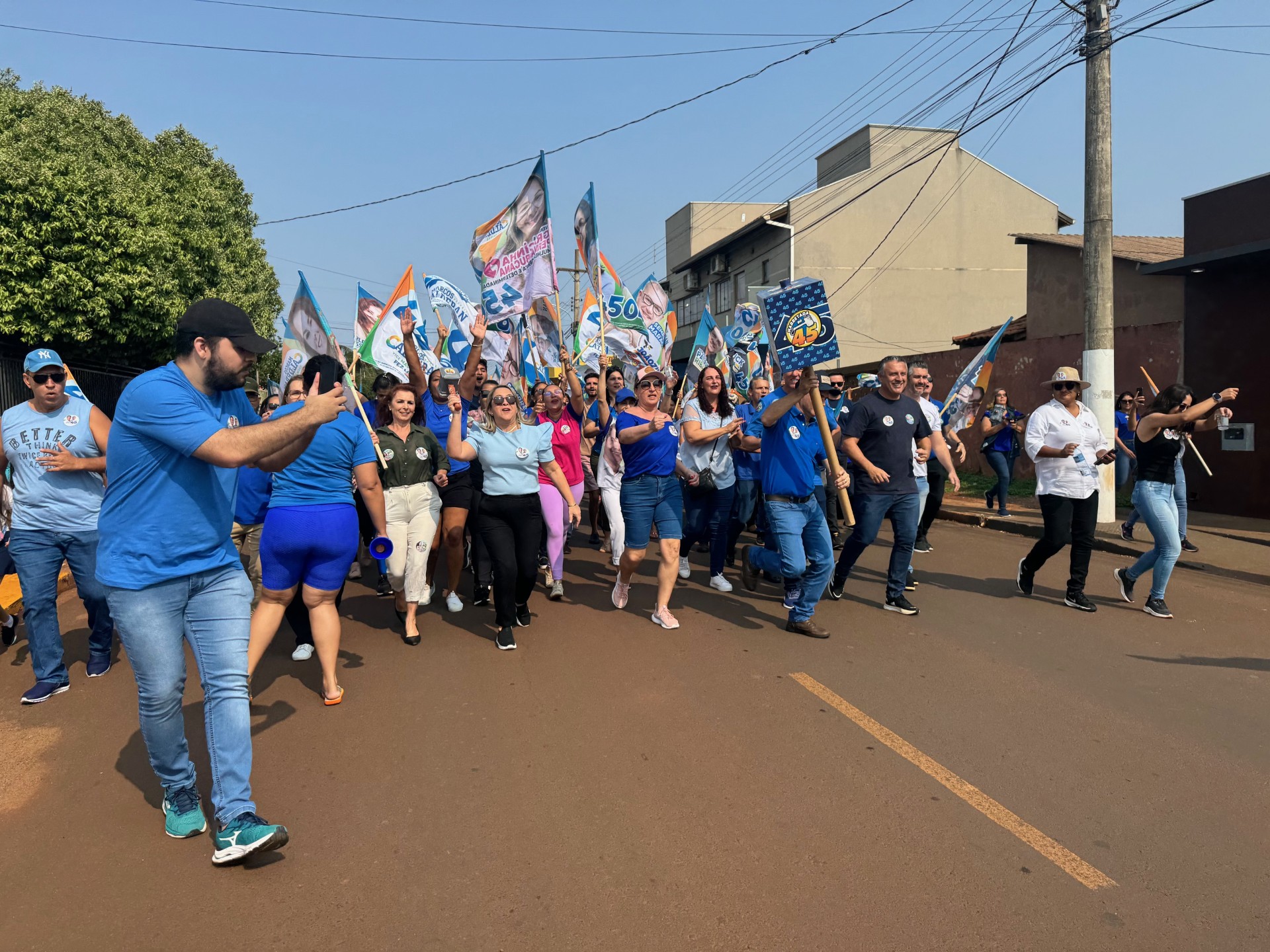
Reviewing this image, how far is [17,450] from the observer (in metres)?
4.93

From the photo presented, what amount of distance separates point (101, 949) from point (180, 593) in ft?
3.70

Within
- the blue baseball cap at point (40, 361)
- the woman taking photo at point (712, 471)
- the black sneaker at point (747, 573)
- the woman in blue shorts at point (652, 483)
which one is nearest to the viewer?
the blue baseball cap at point (40, 361)

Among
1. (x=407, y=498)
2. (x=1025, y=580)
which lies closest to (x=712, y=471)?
(x=407, y=498)

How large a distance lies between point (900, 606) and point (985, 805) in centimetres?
335

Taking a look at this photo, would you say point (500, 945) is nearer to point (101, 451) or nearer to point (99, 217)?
point (101, 451)

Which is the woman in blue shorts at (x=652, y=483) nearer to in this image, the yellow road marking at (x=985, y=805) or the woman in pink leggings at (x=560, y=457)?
the woman in pink leggings at (x=560, y=457)

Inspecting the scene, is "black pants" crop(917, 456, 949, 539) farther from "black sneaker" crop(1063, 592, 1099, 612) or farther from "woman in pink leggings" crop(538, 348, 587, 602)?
"woman in pink leggings" crop(538, 348, 587, 602)

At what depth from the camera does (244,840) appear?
3.01m

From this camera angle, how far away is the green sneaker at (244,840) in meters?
3.00

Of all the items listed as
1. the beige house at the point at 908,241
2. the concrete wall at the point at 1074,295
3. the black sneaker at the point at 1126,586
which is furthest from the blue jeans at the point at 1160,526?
the beige house at the point at 908,241

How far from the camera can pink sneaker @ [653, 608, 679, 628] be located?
629cm

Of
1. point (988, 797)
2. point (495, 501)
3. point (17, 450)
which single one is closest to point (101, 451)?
point (17, 450)

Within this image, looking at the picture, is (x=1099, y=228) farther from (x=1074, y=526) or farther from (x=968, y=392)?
(x=1074, y=526)

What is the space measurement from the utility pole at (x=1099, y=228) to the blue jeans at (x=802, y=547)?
657cm
